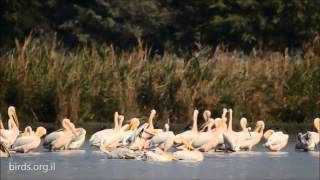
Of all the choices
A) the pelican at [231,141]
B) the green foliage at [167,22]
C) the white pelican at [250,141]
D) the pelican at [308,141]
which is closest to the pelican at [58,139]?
the pelican at [231,141]

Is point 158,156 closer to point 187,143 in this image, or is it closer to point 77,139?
point 187,143

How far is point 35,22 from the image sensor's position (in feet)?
159

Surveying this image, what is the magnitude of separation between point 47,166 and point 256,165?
3413 millimetres

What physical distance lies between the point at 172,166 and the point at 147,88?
9457 millimetres

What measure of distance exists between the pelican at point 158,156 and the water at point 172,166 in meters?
0.19

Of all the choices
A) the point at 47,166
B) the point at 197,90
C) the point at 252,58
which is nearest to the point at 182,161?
the point at 47,166

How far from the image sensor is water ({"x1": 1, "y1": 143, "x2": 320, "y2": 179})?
64.6 feet

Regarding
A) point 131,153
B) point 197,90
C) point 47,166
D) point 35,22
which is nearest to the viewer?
point 47,166

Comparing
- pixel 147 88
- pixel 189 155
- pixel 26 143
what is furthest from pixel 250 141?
pixel 147 88

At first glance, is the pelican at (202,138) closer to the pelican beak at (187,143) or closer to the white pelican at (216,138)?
the white pelican at (216,138)

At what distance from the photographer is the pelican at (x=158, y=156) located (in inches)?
869

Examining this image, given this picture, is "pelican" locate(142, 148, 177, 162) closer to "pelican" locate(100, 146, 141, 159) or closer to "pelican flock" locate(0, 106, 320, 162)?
"pelican flock" locate(0, 106, 320, 162)

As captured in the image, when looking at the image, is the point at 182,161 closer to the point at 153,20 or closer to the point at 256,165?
the point at 256,165

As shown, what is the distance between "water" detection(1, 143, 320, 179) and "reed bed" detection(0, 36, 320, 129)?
18.9ft
